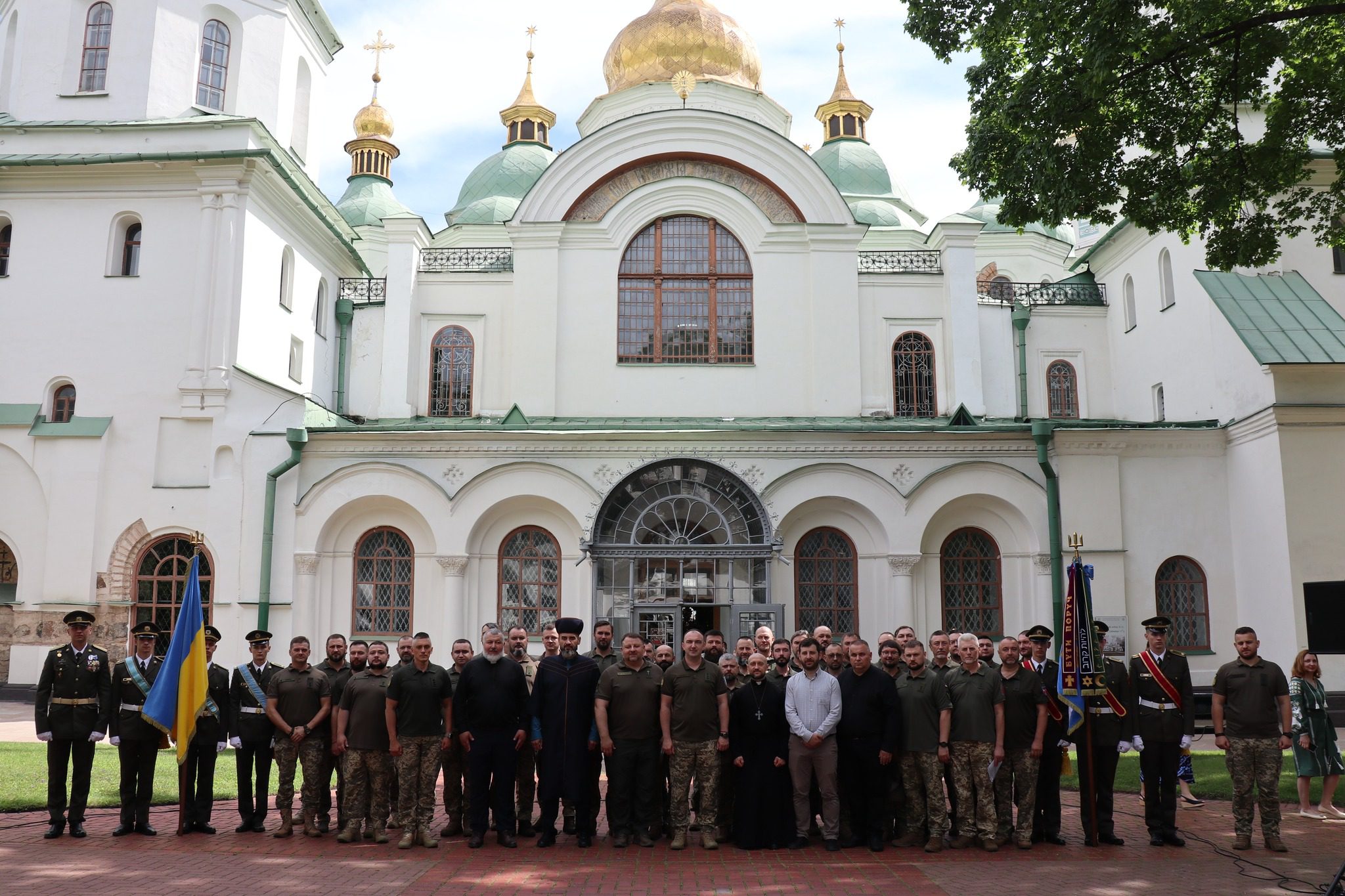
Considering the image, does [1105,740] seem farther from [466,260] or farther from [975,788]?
[466,260]

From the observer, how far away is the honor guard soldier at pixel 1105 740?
916cm

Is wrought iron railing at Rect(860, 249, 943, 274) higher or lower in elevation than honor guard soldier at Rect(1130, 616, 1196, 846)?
higher

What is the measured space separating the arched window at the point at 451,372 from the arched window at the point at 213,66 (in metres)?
6.34

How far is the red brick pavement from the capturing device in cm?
760

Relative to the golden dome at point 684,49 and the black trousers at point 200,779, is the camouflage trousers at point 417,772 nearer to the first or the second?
the black trousers at point 200,779

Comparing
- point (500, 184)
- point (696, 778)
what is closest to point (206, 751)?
point (696, 778)

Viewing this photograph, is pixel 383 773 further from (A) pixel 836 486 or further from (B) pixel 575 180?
(B) pixel 575 180

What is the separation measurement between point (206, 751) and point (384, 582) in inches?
353

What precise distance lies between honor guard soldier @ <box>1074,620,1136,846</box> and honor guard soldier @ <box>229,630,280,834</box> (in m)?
6.95

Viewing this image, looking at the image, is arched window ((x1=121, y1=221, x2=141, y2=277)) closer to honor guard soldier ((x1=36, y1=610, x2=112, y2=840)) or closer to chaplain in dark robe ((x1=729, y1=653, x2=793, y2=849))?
honor guard soldier ((x1=36, y1=610, x2=112, y2=840))

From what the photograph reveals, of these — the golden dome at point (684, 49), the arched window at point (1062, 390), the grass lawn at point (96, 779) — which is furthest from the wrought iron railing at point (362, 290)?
the arched window at point (1062, 390)

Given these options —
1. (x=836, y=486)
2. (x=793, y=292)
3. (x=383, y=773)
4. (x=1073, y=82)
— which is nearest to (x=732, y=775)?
(x=383, y=773)

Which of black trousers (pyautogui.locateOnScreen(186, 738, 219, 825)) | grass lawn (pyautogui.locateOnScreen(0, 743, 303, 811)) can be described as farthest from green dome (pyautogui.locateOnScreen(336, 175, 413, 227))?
black trousers (pyautogui.locateOnScreen(186, 738, 219, 825))

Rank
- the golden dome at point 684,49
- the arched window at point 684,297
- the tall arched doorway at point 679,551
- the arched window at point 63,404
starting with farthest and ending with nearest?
the golden dome at point 684,49 < the arched window at point 684,297 < the arched window at point 63,404 < the tall arched doorway at point 679,551
